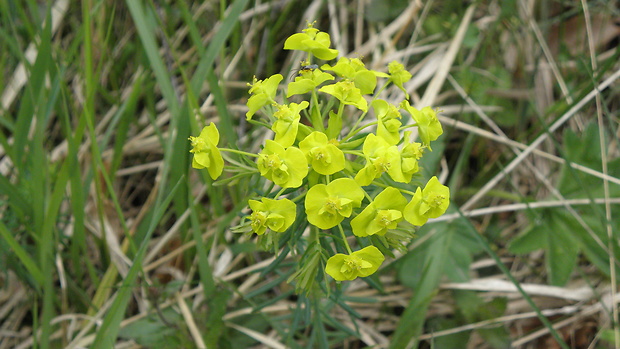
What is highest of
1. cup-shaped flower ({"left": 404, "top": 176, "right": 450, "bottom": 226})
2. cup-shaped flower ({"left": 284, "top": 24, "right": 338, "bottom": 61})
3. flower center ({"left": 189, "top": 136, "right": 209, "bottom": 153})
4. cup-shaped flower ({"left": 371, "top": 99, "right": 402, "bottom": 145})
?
cup-shaped flower ({"left": 284, "top": 24, "right": 338, "bottom": 61})

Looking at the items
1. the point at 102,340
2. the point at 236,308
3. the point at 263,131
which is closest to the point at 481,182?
the point at 263,131

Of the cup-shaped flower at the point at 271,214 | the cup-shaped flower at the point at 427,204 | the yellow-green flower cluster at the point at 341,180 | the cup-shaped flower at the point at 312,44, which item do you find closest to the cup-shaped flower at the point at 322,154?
the yellow-green flower cluster at the point at 341,180

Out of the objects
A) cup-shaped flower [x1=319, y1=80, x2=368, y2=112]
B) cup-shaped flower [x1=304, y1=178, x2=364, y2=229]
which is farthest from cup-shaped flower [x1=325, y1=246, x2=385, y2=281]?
cup-shaped flower [x1=319, y1=80, x2=368, y2=112]

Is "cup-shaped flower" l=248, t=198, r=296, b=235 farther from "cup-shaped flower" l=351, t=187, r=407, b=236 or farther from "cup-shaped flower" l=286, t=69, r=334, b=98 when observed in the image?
"cup-shaped flower" l=286, t=69, r=334, b=98

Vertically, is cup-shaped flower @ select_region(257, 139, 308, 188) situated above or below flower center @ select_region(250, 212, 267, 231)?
above

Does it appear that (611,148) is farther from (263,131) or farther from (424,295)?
(263,131)

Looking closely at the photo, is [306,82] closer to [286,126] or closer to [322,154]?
[286,126]

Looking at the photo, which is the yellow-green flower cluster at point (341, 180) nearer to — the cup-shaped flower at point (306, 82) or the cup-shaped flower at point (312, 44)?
the cup-shaped flower at point (306, 82)
